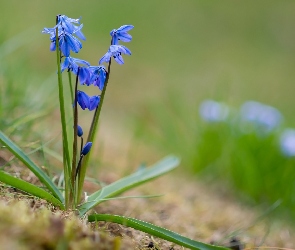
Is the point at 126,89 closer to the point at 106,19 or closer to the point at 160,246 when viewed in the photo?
the point at 106,19

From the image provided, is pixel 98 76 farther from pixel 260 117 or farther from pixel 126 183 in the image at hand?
pixel 260 117

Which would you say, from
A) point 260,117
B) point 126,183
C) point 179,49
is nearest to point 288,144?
point 260,117

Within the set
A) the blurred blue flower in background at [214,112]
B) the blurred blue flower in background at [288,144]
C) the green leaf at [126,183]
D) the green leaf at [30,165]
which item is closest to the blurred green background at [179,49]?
the blurred blue flower in background at [214,112]

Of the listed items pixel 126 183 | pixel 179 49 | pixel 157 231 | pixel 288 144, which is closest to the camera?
pixel 157 231

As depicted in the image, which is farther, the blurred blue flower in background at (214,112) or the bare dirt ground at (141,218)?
the blurred blue flower in background at (214,112)

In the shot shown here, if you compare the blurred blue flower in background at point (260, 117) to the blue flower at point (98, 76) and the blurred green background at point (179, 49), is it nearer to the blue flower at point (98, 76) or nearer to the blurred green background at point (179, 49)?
the blurred green background at point (179, 49)

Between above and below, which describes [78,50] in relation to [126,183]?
above
